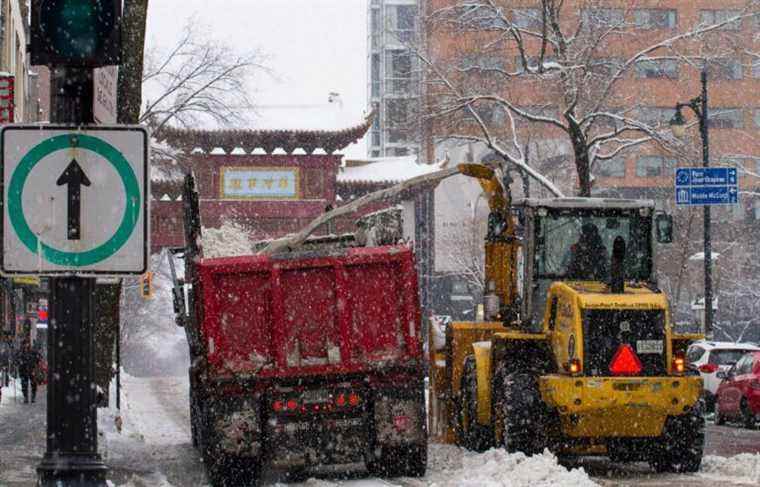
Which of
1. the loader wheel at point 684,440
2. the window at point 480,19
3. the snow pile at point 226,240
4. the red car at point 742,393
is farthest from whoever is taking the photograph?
the snow pile at point 226,240

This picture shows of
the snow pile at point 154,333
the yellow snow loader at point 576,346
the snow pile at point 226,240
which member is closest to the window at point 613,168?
the snow pile at point 154,333

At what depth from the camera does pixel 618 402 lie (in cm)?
1529

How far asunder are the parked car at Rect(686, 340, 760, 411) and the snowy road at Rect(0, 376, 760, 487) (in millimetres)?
4017

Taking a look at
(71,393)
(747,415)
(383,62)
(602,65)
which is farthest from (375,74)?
(71,393)

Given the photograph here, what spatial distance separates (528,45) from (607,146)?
10417 mm

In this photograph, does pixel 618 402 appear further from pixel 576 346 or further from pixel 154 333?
pixel 154 333

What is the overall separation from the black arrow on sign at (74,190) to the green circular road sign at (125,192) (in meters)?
0.09

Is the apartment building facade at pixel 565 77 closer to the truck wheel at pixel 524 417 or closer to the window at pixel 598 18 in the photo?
the window at pixel 598 18

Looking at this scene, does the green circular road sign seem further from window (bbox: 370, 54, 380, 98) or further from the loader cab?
window (bbox: 370, 54, 380, 98)

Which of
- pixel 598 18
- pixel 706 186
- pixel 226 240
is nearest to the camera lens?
pixel 706 186

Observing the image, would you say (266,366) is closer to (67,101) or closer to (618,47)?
(67,101)

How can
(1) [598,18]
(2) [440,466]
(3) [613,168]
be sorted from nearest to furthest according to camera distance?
(2) [440,466]
(1) [598,18]
(3) [613,168]

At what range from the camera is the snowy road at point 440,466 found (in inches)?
557

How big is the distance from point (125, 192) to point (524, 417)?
972 cm
